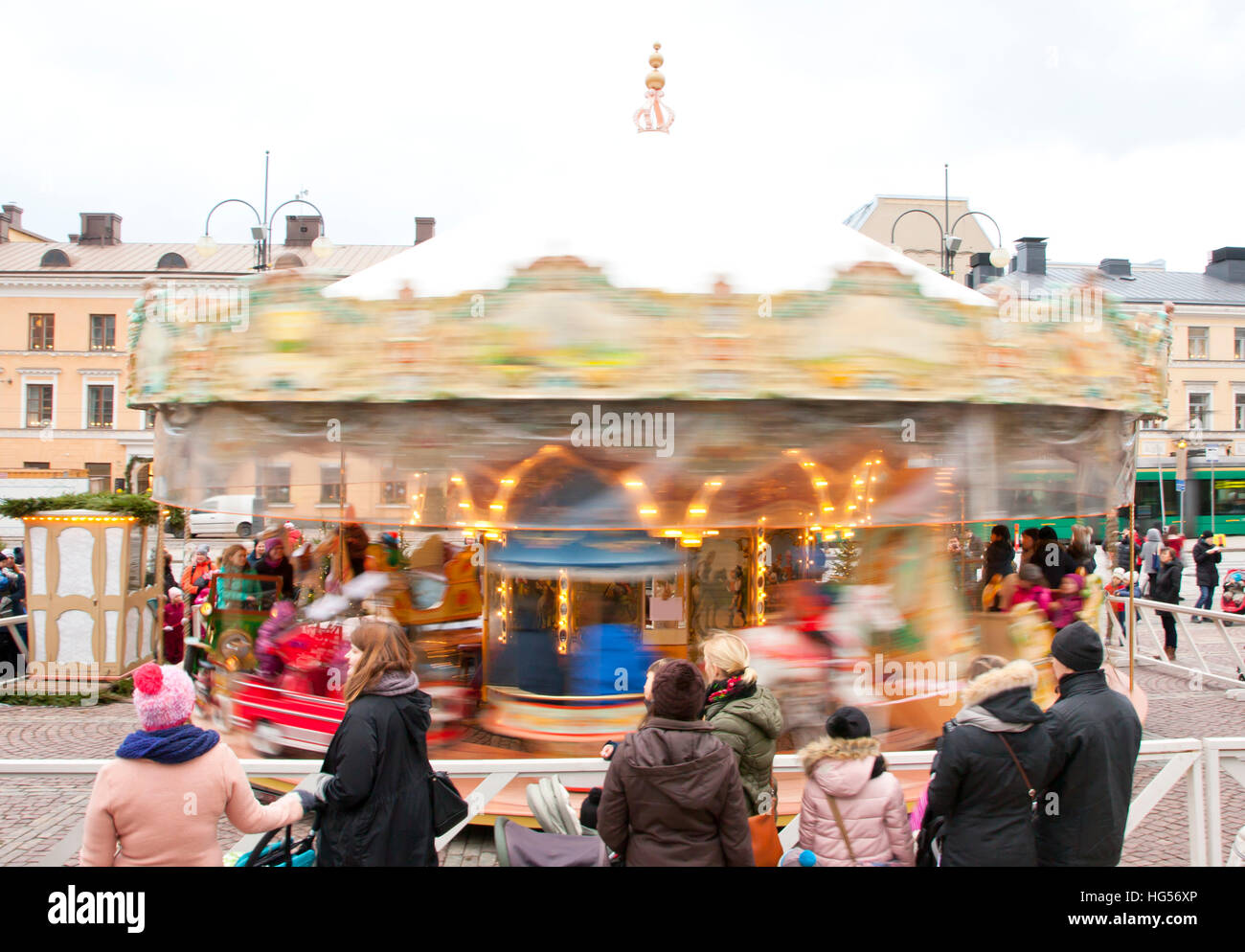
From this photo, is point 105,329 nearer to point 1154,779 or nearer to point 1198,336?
point 1154,779

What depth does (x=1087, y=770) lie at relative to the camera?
10.8 ft

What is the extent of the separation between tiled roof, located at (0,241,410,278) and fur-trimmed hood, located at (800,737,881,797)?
1250 inches

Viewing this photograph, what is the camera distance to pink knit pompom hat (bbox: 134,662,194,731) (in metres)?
2.78

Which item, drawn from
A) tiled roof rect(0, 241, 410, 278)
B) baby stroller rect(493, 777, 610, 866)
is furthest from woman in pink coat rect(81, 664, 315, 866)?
tiled roof rect(0, 241, 410, 278)

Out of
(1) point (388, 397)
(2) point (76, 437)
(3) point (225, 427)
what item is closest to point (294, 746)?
(3) point (225, 427)

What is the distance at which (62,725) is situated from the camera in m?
7.95

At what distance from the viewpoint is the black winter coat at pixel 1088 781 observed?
129 inches

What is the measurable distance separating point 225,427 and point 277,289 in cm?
123

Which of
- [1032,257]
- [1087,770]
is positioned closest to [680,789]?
[1087,770]

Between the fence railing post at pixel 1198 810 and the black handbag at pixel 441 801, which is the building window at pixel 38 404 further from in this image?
the fence railing post at pixel 1198 810

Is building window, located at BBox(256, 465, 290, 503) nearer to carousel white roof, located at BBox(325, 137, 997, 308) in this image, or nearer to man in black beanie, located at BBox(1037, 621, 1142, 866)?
carousel white roof, located at BBox(325, 137, 997, 308)

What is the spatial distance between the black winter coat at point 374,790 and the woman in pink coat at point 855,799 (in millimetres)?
1422

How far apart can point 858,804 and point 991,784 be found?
1.53 feet

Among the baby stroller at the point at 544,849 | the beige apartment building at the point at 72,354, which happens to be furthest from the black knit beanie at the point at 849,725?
the beige apartment building at the point at 72,354
